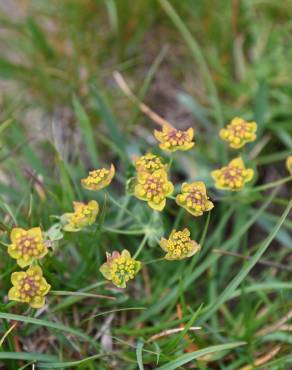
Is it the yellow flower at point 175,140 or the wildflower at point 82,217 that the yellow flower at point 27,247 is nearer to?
the wildflower at point 82,217

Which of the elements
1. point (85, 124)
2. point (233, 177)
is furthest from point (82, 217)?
point (85, 124)

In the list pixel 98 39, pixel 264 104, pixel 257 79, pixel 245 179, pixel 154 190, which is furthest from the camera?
pixel 98 39

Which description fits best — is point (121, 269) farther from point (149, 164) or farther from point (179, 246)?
point (149, 164)

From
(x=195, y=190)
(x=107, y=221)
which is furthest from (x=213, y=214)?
(x=195, y=190)

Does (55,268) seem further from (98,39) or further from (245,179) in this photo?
(98,39)

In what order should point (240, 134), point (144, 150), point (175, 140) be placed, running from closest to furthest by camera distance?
point (175, 140) → point (240, 134) → point (144, 150)
